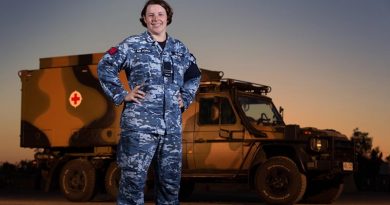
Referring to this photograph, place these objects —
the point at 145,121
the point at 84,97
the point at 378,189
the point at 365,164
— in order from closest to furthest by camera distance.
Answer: the point at 145,121 < the point at 84,97 < the point at 378,189 < the point at 365,164

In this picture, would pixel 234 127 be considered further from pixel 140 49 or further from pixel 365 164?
pixel 365 164

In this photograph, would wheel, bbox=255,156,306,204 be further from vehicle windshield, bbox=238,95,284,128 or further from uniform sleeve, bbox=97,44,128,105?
uniform sleeve, bbox=97,44,128,105

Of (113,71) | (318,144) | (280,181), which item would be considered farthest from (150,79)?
(318,144)

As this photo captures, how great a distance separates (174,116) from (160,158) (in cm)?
27

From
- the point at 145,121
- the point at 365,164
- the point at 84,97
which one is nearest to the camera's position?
the point at 145,121

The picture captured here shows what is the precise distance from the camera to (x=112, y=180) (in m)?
15.9

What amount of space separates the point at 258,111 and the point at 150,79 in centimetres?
1025

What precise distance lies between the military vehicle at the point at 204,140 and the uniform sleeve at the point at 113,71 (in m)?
8.97

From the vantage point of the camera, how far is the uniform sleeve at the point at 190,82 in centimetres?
514

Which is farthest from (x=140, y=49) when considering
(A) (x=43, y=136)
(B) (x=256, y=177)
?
(A) (x=43, y=136)

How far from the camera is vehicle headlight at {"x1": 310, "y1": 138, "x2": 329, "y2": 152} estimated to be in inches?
561

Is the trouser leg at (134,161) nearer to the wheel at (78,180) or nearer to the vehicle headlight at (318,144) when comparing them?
the vehicle headlight at (318,144)

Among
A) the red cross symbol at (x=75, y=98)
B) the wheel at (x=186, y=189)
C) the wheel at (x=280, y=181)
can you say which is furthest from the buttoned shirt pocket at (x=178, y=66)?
the wheel at (x=186, y=189)

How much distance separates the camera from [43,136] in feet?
56.5
